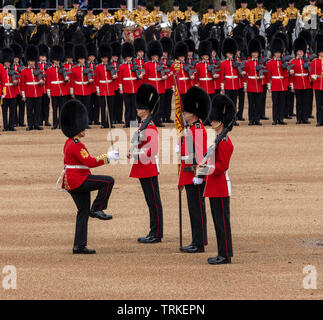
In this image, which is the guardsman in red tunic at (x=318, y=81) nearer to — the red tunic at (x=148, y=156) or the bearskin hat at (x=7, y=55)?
the bearskin hat at (x=7, y=55)

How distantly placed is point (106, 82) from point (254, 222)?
27.6 feet

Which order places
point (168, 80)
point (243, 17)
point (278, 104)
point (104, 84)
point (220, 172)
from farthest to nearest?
point (243, 17)
point (168, 80)
point (278, 104)
point (104, 84)
point (220, 172)

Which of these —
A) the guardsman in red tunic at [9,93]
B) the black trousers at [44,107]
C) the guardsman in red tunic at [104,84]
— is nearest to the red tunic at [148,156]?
the guardsman in red tunic at [104,84]

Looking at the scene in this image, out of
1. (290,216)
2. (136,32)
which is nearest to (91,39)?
(136,32)

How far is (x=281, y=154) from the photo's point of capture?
12805mm

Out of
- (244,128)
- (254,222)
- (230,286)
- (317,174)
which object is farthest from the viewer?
(244,128)

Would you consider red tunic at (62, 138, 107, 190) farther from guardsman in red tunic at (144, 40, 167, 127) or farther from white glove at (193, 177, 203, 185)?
guardsman in red tunic at (144, 40, 167, 127)

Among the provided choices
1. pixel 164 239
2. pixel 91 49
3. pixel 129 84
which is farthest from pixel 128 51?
pixel 164 239

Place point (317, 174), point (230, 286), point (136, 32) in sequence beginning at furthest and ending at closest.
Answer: point (136, 32), point (317, 174), point (230, 286)

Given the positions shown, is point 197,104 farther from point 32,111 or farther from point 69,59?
point 69,59

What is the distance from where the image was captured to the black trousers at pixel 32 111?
16.2 m

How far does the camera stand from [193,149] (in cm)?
718

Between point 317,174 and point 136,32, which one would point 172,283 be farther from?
point 136,32

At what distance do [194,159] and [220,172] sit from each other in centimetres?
59
